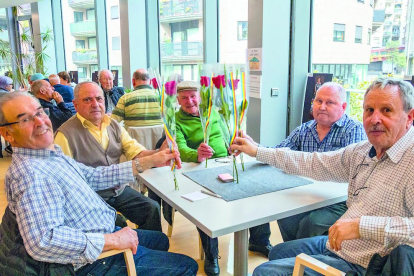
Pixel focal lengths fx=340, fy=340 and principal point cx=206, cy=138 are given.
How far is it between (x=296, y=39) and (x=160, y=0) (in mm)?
3453

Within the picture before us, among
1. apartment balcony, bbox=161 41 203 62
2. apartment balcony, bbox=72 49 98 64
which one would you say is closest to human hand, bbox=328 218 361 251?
apartment balcony, bbox=161 41 203 62

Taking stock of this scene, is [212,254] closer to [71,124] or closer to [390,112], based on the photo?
[71,124]

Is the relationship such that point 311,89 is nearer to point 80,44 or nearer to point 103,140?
point 103,140

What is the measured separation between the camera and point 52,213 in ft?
4.31

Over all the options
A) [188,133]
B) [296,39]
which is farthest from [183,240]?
[296,39]

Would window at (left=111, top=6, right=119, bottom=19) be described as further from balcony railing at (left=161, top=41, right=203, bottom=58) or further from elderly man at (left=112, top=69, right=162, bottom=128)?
elderly man at (left=112, top=69, right=162, bottom=128)

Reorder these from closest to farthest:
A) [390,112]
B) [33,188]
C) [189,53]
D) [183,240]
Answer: [33,188], [390,112], [183,240], [189,53]

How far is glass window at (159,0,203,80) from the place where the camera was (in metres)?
5.17

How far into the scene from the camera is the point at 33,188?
4.28ft

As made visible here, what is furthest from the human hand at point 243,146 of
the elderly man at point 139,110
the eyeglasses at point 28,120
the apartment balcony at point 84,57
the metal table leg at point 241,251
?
the apartment balcony at point 84,57

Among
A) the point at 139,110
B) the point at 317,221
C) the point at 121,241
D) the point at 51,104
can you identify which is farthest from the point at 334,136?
the point at 51,104

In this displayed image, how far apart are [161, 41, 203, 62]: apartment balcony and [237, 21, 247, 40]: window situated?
32.0 inches

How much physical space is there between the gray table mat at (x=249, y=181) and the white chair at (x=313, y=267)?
1.43ft

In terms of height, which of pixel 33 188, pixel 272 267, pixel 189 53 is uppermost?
pixel 189 53
